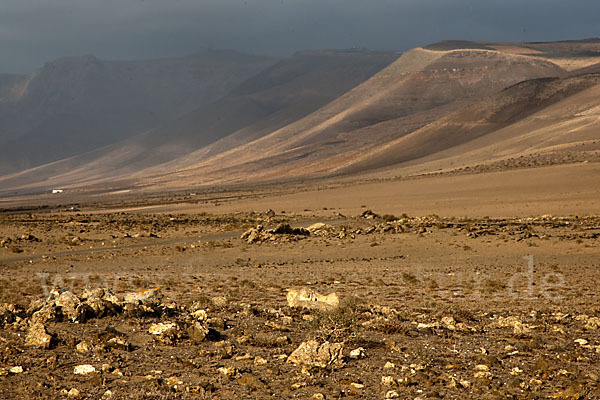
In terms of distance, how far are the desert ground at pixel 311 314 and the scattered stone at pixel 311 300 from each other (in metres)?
0.03

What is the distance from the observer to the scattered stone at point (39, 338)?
8711mm

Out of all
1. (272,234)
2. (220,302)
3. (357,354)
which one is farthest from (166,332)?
(272,234)

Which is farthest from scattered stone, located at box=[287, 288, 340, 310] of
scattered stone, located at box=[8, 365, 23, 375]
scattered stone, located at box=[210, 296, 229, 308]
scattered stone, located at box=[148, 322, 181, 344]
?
scattered stone, located at box=[8, 365, 23, 375]

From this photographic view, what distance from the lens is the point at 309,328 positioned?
10.4 meters

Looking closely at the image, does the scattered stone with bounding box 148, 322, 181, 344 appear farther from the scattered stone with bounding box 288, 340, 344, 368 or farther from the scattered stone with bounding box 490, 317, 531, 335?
the scattered stone with bounding box 490, 317, 531, 335

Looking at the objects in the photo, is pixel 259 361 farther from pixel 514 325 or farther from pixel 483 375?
pixel 514 325

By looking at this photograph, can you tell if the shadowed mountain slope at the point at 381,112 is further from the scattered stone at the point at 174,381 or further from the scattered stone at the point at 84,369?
the scattered stone at the point at 174,381

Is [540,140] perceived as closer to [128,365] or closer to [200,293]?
[200,293]

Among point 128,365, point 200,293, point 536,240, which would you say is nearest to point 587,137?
point 536,240

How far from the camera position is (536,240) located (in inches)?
1012

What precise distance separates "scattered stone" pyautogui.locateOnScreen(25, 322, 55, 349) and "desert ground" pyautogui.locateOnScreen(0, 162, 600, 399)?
0.07 feet

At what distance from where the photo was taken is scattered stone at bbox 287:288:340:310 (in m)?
12.1

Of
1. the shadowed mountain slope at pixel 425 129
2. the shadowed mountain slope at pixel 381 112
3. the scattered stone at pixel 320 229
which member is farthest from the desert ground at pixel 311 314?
the shadowed mountain slope at pixel 381 112

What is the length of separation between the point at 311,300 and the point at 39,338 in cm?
559
